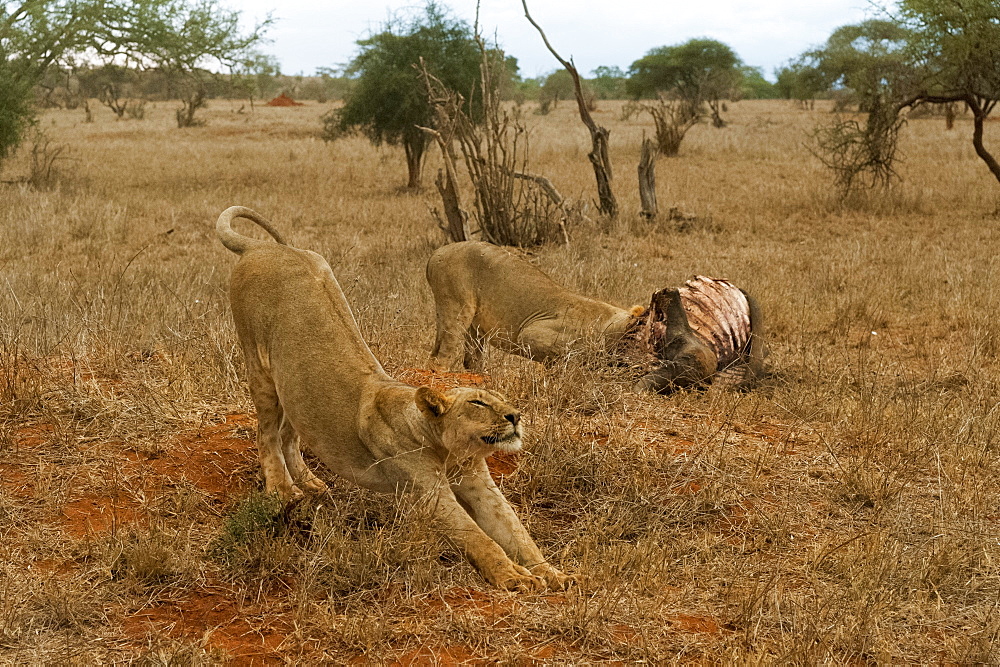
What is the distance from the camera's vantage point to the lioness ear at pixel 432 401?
3.58 meters

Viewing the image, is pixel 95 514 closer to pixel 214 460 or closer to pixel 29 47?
pixel 214 460

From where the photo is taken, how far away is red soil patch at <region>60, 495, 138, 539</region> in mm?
4004

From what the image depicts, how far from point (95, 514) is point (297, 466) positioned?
89cm

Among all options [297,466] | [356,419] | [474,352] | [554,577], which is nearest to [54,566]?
[297,466]

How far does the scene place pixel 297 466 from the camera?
14.9 ft

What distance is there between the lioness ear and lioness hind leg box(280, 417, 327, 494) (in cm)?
108

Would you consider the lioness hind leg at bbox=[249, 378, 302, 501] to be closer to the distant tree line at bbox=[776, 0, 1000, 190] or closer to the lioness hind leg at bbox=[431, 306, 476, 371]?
the lioness hind leg at bbox=[431, 306, 476, 371]

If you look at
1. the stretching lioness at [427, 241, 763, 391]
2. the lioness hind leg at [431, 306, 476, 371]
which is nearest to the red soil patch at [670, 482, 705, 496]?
the stretching lioness at [427, 241, 763, 391]

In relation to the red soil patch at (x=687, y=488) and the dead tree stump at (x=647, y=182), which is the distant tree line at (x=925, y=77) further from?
the red soil patch at (x=687, y=488)

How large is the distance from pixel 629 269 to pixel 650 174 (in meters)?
4.92

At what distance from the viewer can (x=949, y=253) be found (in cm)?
1177

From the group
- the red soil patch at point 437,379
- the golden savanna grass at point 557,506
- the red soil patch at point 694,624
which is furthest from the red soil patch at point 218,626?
the red soil patch at point 437,379

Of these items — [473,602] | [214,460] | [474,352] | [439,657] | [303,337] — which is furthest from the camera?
[474,352]

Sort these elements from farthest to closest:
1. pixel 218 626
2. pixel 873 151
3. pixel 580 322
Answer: pixel 873 151 < pixel 580 322 < pixel 218 626
